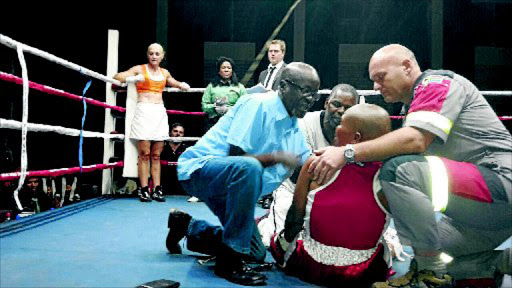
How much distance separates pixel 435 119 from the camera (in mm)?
1277

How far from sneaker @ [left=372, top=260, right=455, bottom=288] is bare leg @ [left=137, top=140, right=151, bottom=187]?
9.02ft

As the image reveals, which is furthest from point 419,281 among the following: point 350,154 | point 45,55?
point 45,55

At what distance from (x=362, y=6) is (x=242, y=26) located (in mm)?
1701

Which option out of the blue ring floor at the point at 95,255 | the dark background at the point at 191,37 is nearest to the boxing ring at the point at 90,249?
the blue ring floor at the point at 95,255

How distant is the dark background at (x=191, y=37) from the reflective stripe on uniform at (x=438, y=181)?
4361 mm

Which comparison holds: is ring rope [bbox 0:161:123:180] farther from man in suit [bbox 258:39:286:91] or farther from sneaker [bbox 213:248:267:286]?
man in suit [bbox 258:39:286:91]

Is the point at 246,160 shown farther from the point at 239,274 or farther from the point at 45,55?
the point at 45,55

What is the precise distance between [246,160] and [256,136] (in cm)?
9

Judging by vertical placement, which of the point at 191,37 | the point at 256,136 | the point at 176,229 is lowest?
the point at 176,229

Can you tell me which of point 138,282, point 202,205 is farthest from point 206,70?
point 138,282

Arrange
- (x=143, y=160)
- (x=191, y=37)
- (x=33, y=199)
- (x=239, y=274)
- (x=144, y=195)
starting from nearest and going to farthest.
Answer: (x=239, y=274), (x=33, y=199), (x=144, y=195), (x=143, y=160), (x=191, y=37)

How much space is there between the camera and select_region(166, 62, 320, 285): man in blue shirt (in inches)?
57.7

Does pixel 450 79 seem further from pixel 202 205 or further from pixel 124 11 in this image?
pixel 124 11

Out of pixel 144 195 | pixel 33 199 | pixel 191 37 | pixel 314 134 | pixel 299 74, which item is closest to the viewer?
pixel 299 74
